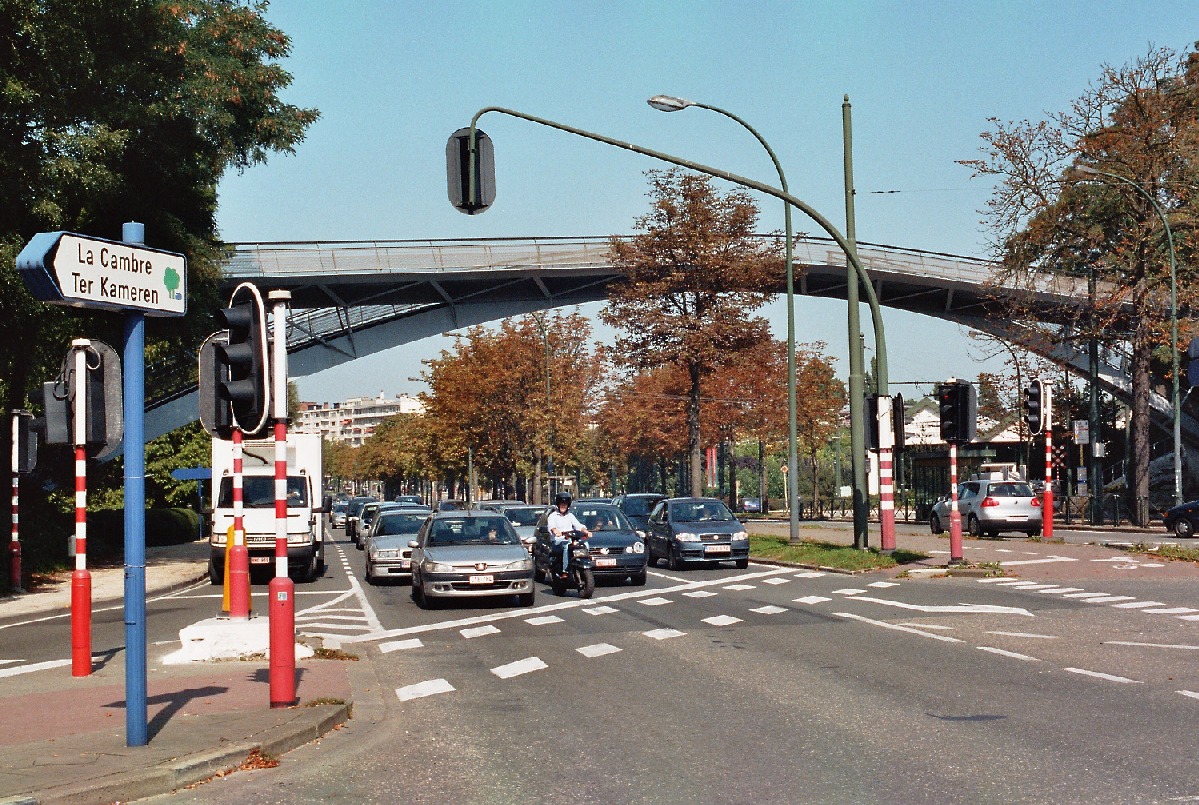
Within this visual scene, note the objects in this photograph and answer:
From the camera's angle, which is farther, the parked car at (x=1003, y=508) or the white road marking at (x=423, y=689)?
the parked car at (x=1003, y=508)

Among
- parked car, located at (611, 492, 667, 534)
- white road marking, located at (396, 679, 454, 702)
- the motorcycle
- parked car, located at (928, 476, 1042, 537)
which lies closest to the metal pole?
white road marking, located at (396, 679, 454, 702)

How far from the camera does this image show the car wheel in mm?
28484

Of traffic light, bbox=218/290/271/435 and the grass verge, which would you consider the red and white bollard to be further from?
the grass verge

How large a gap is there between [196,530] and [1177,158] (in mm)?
40742

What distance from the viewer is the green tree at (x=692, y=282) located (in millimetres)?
49719

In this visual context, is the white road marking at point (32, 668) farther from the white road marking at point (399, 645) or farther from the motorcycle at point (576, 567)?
the motorcycle at point (576, 567)

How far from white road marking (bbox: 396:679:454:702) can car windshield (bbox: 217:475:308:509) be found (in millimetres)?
16341

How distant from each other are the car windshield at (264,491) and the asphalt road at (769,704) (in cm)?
880

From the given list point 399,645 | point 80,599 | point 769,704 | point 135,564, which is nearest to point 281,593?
point 135,564

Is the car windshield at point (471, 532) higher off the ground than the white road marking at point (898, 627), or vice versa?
the car windshield at point (471, 532)

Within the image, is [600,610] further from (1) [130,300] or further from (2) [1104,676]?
(1) [130,300]

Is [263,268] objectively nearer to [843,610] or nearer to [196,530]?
[196,530]

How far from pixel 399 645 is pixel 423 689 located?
12.2 ft

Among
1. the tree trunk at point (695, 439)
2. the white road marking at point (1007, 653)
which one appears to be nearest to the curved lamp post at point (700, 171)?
the white road marking at point (1007, 653)
